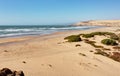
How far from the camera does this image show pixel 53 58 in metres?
11.3

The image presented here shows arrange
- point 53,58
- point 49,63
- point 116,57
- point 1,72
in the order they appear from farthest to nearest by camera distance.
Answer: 1. point 116,57
2. point 53,58
3. point 49,63
4. point 1,72

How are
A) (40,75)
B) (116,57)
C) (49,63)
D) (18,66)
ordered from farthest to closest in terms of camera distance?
1. (116,57)
2. (49,63)
3. (18,66)
4. (40,75)

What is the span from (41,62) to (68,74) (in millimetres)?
2181

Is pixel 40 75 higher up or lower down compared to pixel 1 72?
lower down

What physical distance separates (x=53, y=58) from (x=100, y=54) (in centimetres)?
378

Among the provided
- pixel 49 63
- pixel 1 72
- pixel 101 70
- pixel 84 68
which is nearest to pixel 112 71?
pixel 101 70

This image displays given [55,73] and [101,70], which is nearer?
[55,73]

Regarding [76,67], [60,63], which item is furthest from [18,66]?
[76,67]

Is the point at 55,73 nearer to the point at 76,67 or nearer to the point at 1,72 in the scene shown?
the point at 76,67

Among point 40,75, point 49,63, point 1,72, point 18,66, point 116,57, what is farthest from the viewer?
point 116,57

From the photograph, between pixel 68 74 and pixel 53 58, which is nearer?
pixel 68 74

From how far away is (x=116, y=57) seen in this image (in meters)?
12.7

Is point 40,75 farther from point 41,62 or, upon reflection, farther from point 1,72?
point 1,72

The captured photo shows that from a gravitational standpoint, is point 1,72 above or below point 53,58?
above
